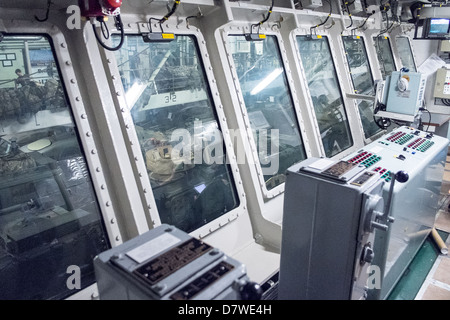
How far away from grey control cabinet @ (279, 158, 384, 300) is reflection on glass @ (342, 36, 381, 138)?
10.4 feet

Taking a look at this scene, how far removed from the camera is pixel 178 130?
2.62 m

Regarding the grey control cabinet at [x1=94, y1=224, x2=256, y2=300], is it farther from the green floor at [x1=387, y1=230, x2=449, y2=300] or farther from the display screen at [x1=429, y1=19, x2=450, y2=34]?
the display screen at [x1=429, y1=19, x2=450, y2=34]

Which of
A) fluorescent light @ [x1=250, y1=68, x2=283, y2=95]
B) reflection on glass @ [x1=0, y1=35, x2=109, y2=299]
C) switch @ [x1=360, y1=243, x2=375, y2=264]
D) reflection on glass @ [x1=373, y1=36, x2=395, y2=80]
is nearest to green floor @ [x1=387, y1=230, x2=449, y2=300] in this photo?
switch @ [x1=360, y1=243, x2=375, y2=264]

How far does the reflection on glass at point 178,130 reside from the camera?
2381 millimetres

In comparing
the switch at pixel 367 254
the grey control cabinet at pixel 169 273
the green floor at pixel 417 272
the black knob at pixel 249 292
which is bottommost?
the green floor at pixel 417 272

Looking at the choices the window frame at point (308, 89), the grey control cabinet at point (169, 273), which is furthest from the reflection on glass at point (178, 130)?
the window frame at point (308, 89)

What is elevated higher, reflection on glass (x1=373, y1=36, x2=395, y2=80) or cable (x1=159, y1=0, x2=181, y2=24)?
cable (x1=159, y1=0, x2=181, y2=24)

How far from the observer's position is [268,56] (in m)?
3.43

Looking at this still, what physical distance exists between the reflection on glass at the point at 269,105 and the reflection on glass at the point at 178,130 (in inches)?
21.8

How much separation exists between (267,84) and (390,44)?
12.5ft

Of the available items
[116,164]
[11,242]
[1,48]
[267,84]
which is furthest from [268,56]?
[11,242]

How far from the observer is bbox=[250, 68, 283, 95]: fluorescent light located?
3.29 meters

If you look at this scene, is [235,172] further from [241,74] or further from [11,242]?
[11,242]

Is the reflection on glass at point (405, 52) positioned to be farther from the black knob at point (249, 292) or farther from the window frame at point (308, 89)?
the black knob at point (249, 292)
